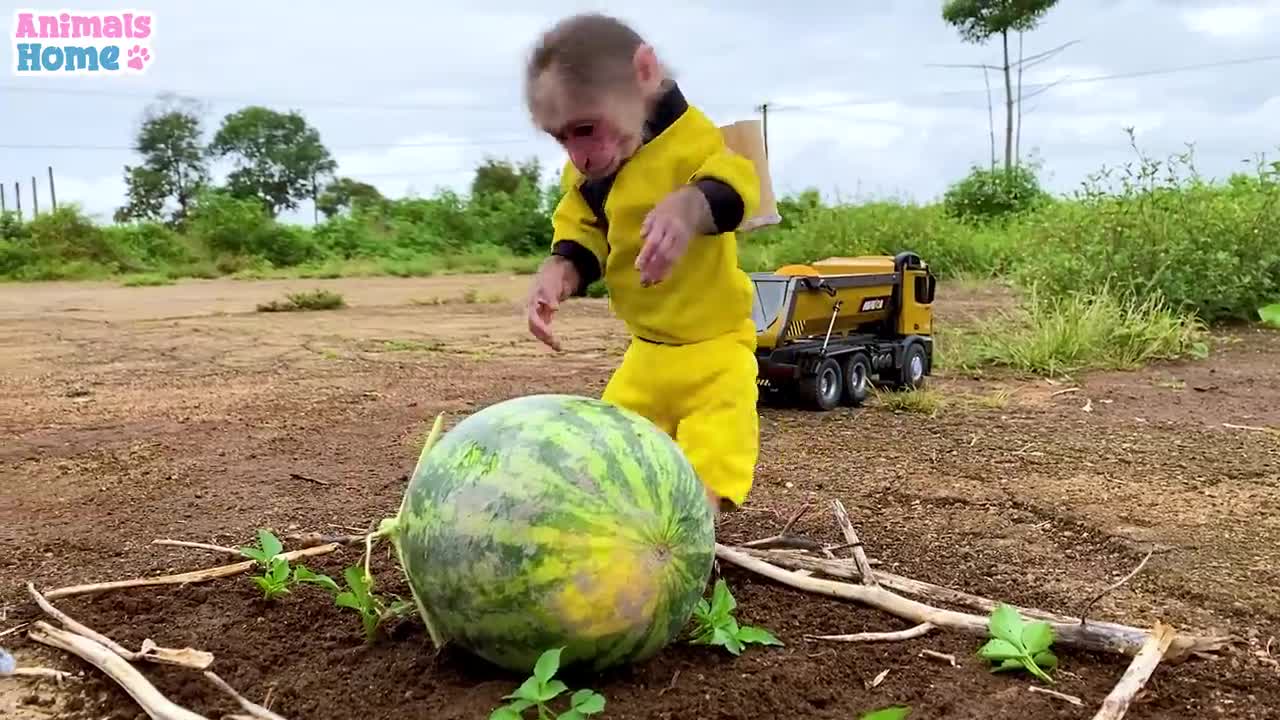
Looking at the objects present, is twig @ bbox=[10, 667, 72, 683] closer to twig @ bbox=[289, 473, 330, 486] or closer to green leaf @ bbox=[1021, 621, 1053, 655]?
twig @ bbox=[289, 473, 330, 486]

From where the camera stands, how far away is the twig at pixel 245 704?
6.61 feet

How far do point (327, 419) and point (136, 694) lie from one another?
346 cm

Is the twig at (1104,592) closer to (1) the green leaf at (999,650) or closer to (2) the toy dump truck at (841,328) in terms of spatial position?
(1) the green leaf at (999,650)

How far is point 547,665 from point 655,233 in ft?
3.04

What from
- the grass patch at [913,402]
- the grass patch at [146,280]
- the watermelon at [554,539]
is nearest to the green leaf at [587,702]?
the watermelon at [554,539]

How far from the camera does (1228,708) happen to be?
2.18m

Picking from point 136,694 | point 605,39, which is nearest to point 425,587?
point 136,694

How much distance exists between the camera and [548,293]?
283 cm

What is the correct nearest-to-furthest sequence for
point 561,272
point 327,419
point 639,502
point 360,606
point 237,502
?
point 639,502 < point 360,606 < point 561,272 < point 237,502 < point 327,419

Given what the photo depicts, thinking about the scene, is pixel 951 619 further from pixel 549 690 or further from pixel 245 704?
pixel 245 704

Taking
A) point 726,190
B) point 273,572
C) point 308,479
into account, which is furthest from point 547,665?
point 308,479

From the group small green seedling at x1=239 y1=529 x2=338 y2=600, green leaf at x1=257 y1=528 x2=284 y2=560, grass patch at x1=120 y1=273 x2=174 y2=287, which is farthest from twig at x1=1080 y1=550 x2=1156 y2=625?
grass patch at x1=120 y1=273 x2=174 y2=287

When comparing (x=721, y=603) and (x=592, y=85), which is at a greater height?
(x=592, y=85)

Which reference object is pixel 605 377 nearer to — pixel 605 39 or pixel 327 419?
pixel 327 419
